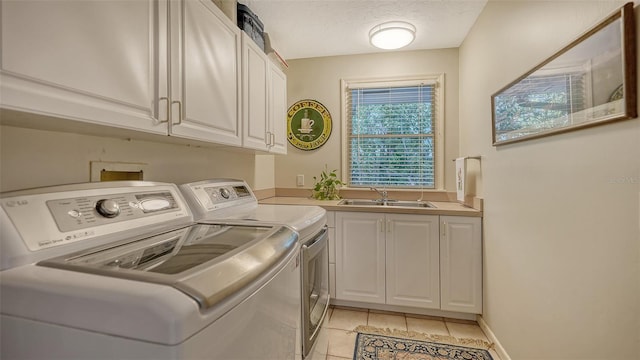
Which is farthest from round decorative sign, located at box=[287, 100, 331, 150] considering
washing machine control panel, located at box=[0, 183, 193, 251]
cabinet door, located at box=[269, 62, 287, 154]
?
washing machine control panel, located at box=[0, 183, 193, 251]

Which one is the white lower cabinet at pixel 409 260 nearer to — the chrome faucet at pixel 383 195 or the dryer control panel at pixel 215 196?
the chrome faucet at pixel 383 195

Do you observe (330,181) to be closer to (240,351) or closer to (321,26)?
(321,26)

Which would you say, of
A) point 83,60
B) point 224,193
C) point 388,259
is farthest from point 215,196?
point 388,259

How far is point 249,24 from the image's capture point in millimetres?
1741

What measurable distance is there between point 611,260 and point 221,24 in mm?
1890

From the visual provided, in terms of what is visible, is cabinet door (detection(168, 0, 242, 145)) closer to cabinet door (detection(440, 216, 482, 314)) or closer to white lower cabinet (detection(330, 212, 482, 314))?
white lower cabinet (detection(330, 212, 482, 314))

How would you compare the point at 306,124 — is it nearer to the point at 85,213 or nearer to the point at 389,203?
the point at 389,203

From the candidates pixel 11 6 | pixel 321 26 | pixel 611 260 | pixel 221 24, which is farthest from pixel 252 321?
pixel 321 26

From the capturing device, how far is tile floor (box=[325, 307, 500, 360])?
1911 millimetres

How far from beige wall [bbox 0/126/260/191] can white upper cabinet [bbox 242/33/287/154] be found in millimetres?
377

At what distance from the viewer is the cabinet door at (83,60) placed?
24.5 inches

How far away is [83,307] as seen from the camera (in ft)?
1.69

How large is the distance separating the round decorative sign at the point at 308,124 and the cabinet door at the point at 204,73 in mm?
1416

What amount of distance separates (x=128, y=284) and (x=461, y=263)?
7.11ft
